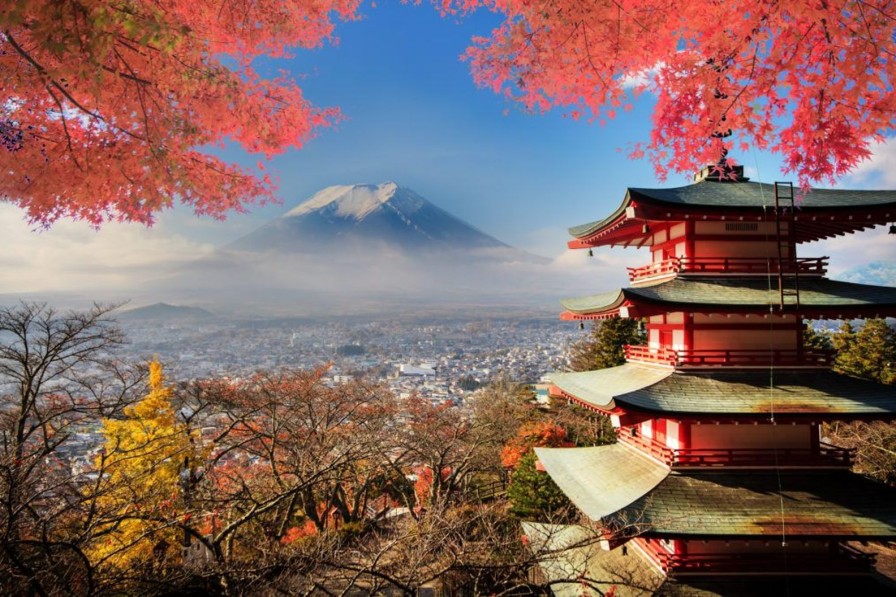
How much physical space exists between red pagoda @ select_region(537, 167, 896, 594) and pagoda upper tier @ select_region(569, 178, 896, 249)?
2 centimetres

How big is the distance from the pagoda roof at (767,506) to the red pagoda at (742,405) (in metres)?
0.02

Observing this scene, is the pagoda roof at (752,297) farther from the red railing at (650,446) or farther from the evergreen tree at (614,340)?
the evergreen tree at (614,340)

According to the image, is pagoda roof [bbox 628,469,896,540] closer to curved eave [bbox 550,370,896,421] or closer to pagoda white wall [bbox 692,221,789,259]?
curved eave [bbox 550,370,896,421]

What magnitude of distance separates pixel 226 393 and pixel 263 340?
37.0m

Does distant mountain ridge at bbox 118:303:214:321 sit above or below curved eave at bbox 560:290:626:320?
below

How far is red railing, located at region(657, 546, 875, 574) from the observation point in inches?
242

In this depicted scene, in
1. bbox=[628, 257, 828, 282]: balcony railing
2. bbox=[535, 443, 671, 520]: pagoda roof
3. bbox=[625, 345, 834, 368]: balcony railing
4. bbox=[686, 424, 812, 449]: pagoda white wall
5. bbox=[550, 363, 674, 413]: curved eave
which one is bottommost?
bbox=[535, 443, 671, 520]: pagoda roof

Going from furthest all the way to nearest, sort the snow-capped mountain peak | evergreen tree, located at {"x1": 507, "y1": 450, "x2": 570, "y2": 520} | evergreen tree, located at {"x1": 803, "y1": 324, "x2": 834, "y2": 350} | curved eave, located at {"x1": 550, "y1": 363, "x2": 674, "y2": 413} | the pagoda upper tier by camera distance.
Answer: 1. the snow-capped mountain peak
2. evergreen tree, located at {"x1": 803, "y1": 324, "x2": 834, "y2": 350}
3. evergreen tree, located at {"x1": 507, "y1": 450, "x2": 570, "y2": 520}
4. curved eave, located at {"x1": 550, "y1": 363, "x2": 674, "y2": 413}
5. the pagoda upper tier

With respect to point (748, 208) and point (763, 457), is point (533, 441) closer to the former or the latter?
point (763, 457)

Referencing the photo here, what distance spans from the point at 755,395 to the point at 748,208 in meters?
2.56

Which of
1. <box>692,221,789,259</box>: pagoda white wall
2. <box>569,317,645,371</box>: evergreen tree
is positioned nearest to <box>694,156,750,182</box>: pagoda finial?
<box>692,221,789,259</box>: pagoda white wall

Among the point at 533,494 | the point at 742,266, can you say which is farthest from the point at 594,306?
the point at 533,494

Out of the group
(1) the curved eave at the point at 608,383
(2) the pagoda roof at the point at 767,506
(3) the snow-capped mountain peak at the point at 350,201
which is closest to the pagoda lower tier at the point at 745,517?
(2) the pagoda roof at the point at 767,506

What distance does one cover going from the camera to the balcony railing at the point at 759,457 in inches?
249
